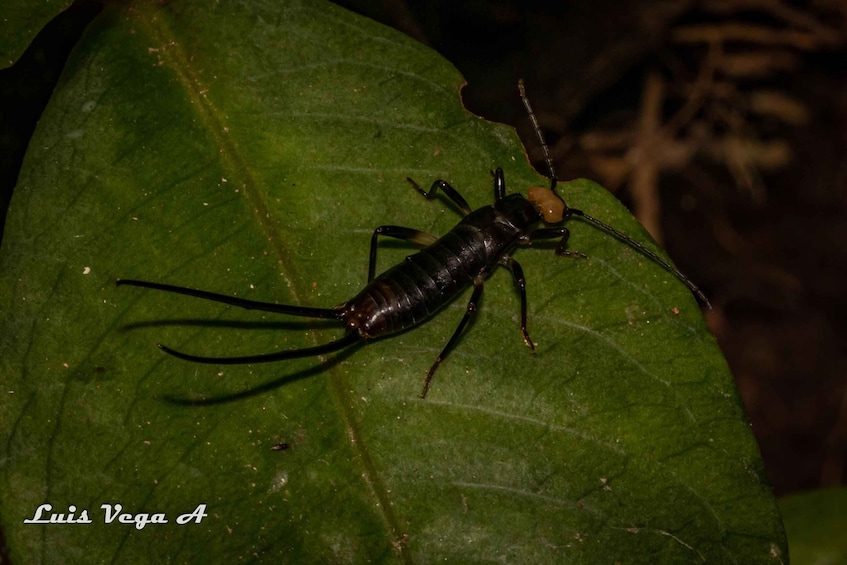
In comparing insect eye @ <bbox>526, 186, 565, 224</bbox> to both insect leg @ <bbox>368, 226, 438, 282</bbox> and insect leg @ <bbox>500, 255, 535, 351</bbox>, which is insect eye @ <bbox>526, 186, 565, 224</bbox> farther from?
insect leg @ <bbox>368, 226, 438, 282</bbox>

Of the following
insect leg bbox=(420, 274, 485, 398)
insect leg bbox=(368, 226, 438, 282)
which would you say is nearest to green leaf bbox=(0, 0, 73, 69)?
insect leg bbox=(368, 226, 438, 282)

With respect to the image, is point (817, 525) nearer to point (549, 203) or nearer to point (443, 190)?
point (549, 203)

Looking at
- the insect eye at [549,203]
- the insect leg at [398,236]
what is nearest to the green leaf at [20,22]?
the insect leg at [398,236]

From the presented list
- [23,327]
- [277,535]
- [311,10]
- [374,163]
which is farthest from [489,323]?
[23,327]

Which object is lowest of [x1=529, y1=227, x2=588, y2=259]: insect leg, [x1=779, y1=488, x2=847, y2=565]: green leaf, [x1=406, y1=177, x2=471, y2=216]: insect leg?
[x1=779, y1=488, x2=847, y2=565]: green leaf

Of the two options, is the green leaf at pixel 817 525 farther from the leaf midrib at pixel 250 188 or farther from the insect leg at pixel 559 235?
the leaf midrib at pixel 250 188

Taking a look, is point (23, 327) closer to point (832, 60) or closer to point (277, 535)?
point (277, 535)

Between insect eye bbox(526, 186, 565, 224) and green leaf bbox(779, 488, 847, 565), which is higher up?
insect eye bbox(526, 186, 565, 224)
